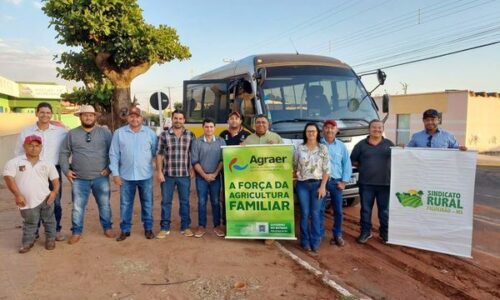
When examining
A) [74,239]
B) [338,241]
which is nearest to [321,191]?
[338,241]

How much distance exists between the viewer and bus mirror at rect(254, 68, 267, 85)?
6.54m

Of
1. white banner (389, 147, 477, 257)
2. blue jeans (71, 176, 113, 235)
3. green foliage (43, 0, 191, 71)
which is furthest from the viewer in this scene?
green foliage (43, 0, 191, 71)

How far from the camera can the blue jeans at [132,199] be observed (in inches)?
222

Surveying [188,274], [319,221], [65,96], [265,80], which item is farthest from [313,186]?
[65,96]

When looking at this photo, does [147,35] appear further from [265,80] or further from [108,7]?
[265,80]

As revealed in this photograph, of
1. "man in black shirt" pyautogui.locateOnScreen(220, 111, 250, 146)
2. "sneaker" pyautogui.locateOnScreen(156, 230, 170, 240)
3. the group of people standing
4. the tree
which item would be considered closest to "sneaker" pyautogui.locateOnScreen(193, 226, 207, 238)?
the group of people standing

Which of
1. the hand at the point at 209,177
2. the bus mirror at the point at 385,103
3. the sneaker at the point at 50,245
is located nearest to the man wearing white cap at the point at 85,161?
the sneaker at the point at 50,245

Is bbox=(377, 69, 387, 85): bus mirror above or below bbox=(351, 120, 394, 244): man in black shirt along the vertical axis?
above

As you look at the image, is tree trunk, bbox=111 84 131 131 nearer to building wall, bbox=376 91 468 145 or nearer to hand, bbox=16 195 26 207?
hand, bbox=16 195 26 207

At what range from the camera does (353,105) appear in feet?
22.8

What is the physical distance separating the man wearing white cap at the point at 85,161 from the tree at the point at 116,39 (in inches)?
308

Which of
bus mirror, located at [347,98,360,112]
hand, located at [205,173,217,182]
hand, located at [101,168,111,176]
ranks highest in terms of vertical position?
bus mirror, located at [347,98,360,112]

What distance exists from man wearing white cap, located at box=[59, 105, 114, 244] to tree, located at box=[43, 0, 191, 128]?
781cm

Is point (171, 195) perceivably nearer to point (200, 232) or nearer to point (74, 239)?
point (200, 232)
